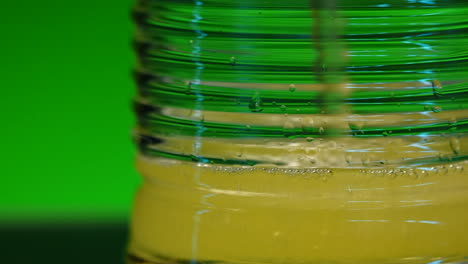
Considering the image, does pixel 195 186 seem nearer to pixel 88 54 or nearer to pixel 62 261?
pixel 62 261

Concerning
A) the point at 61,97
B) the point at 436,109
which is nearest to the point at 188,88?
the point at 436,109

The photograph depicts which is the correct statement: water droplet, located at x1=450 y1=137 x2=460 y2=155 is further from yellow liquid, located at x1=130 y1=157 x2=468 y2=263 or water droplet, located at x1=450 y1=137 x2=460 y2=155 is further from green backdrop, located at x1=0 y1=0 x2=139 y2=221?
green backdrop, located at x1=0 y1=0 x2=139 y2=221

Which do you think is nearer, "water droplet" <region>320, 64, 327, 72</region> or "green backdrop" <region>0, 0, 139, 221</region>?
"water droplet" <region>320, 64, 327, 72</region>

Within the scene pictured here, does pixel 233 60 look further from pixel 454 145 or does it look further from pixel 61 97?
pixel 61 97

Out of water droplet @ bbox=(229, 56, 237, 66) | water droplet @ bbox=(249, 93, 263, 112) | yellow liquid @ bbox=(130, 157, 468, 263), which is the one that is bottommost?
yellow liquid @ bbox=(130, 157, 468, 263)

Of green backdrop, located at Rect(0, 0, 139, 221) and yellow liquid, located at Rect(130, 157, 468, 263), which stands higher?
yellow liquid, located at Rect(130, 157, 468, 263)

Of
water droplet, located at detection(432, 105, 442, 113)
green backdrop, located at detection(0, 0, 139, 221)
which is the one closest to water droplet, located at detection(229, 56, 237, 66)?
water droplet, located at detection(432, 105, 442, 113)
